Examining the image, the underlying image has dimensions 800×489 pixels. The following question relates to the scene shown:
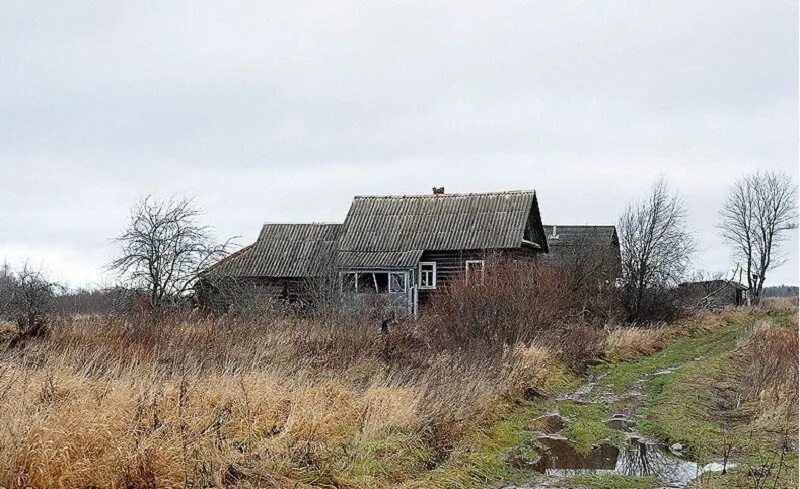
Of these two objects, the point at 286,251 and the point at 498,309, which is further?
the point at 286,251

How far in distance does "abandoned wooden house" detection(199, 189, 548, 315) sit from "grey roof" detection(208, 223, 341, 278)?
44 millimetres

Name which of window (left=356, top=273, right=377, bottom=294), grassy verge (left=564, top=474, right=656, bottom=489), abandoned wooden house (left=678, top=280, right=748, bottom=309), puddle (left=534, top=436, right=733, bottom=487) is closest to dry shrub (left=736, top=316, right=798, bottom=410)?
puddle (left=534, top=436, right=733, bottom=487)

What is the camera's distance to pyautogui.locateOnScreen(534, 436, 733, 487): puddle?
8664mm

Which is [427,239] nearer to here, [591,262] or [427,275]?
[427,275]

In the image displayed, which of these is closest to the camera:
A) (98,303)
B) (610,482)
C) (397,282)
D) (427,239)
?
(610,482)

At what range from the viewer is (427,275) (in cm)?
3178

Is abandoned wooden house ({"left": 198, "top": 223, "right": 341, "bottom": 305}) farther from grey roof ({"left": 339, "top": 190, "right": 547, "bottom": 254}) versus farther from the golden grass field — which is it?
the golden grass field

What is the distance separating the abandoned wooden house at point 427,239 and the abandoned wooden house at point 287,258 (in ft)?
3.95

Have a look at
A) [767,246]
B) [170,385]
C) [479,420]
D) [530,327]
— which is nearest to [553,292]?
[530,327]

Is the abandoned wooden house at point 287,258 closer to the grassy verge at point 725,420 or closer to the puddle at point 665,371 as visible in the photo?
the puddle at point 665,371

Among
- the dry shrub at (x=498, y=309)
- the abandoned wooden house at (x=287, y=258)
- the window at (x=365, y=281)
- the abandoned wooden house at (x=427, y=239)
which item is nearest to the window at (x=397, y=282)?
the abandoned wooden house at (x=427, y=239)

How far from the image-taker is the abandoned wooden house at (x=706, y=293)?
36553 millimetres

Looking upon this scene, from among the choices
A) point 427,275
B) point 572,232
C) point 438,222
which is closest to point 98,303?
point 427,275

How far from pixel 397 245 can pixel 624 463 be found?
74.9 feet
